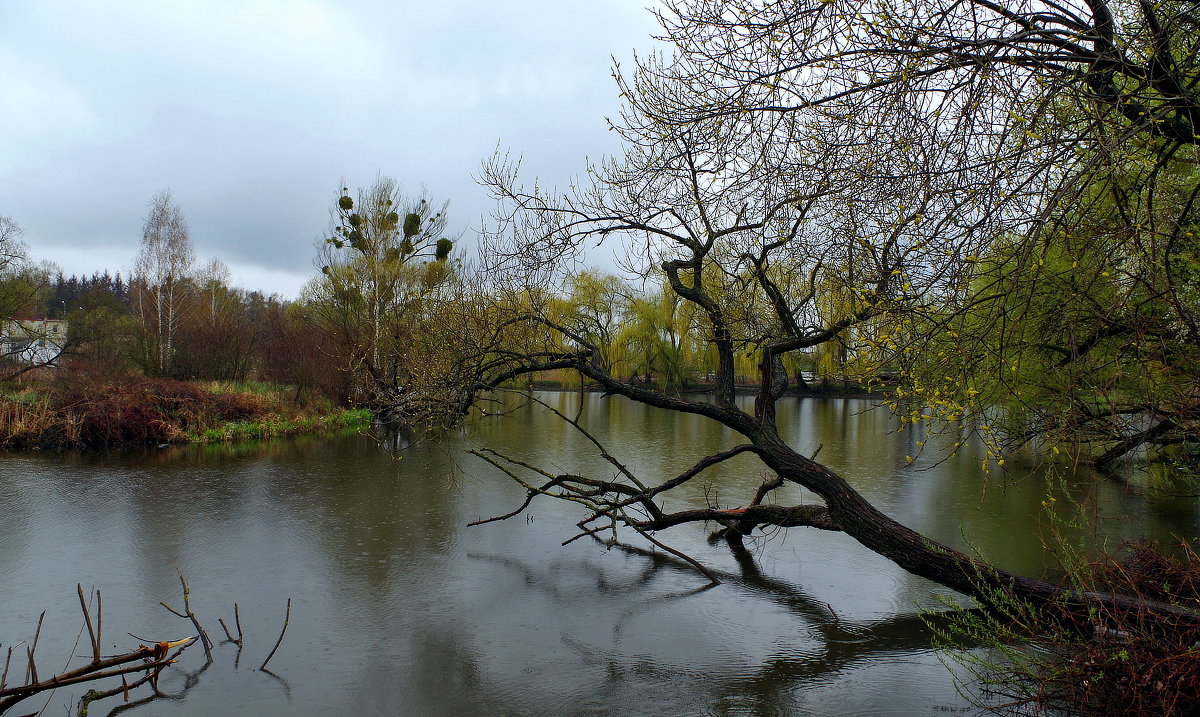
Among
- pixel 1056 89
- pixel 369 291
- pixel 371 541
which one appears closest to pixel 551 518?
pixel 371 541

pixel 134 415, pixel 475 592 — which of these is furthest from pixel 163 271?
pixel 475 592

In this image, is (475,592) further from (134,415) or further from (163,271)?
(163,271)

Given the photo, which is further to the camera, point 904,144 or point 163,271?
point 163,271

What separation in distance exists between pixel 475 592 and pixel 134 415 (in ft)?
42.7

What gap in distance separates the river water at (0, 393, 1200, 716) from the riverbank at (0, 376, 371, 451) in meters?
2.72

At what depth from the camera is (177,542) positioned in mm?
8312

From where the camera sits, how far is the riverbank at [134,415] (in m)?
15.0

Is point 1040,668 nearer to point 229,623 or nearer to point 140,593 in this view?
point 229,623

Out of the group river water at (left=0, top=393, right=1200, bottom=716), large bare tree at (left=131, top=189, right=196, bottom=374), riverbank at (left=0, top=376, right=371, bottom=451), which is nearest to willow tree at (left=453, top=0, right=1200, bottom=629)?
river water at (left=0, top=393, right=1200, bottom=716)

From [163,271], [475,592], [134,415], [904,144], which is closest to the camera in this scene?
[904,144]

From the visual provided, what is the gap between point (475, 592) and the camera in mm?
6898

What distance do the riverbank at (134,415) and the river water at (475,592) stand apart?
2.72 m

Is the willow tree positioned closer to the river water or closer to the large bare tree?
the river water

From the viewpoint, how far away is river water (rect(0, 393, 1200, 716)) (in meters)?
4.99
